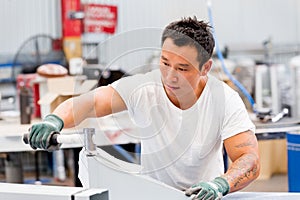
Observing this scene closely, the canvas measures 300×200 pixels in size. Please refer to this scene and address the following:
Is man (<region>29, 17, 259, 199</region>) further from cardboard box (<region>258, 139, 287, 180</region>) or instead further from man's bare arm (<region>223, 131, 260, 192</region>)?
cardboard box (<region>258, 139, 287, 180</region>)

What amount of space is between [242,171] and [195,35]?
405mm

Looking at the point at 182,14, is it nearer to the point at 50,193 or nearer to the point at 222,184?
the point at 222,184

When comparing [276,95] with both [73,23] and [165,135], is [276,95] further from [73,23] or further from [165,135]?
[165,135]

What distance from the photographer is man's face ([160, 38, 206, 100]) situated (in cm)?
168

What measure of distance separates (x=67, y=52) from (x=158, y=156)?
4154mm

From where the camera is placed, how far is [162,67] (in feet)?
5.64

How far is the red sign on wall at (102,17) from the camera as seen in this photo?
17.6 feet

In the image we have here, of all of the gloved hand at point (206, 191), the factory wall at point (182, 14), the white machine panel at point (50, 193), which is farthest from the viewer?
the factory wall at point (182, 14)

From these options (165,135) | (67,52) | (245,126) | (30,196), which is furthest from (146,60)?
(67,52)

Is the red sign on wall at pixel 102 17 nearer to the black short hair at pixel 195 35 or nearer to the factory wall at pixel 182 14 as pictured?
the factory wall at pixel 182 14

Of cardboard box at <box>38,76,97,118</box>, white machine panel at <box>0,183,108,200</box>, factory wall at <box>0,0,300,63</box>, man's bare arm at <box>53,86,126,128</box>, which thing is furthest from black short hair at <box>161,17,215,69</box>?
factory wall at <box>0,0,300,63</box>

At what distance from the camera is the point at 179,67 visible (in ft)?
5.54

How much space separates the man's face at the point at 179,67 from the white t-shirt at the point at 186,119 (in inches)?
2.3

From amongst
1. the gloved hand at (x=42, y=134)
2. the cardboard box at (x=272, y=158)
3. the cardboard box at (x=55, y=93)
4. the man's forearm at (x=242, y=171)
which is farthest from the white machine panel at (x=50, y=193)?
the cardboard box at (x=272, y=158)
